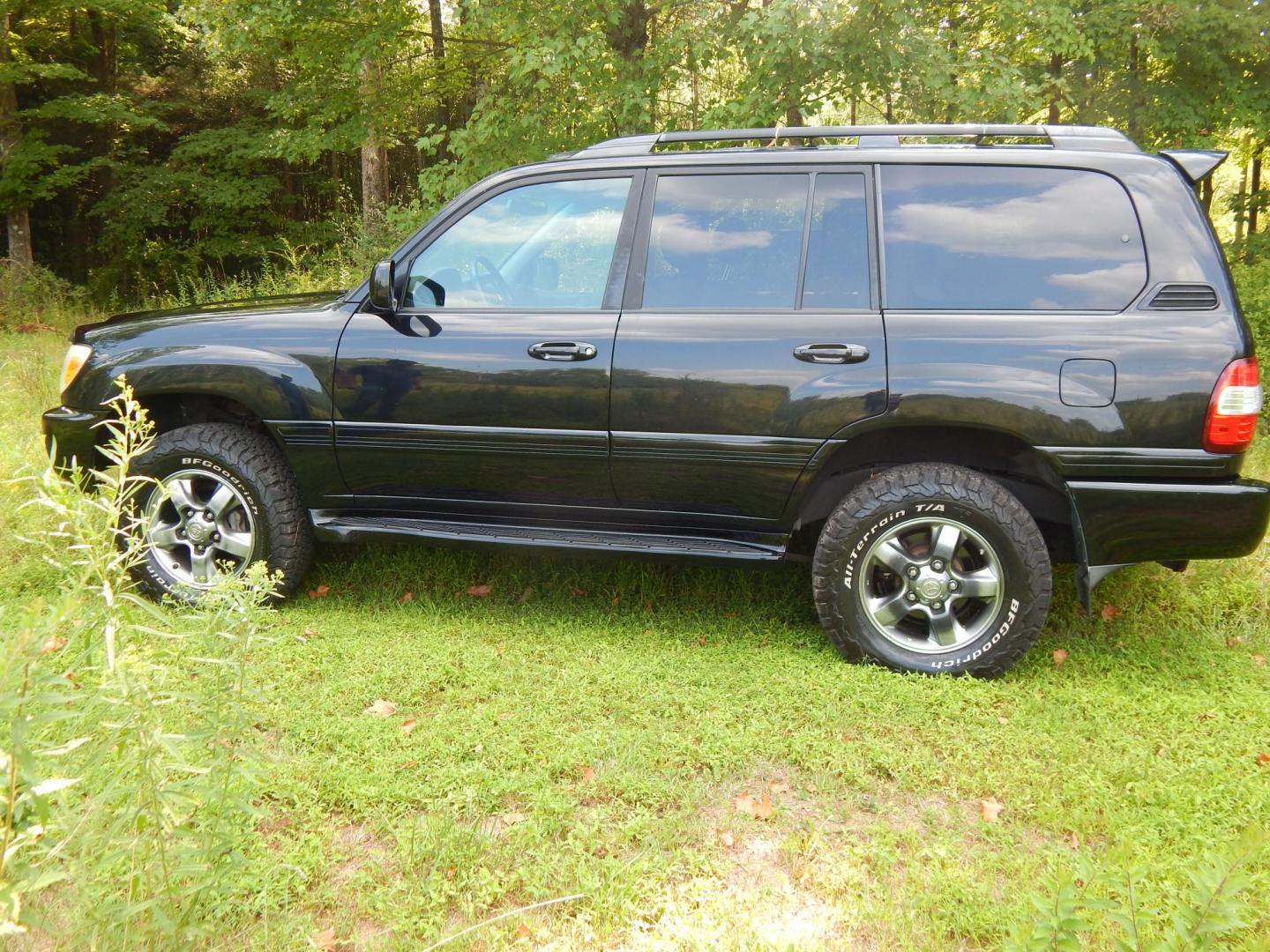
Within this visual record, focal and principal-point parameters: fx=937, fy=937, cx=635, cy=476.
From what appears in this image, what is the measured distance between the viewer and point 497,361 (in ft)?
12.7

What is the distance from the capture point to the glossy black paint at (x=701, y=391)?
3.35 m

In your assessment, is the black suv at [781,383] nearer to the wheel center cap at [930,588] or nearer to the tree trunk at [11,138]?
the wheel center cap at [930,588]

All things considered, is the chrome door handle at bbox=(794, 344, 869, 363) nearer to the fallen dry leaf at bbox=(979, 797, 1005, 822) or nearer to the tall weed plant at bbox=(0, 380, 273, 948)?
the fallen dry leaf at bbox=(979, 797, 1005, 822)

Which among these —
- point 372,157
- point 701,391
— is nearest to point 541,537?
point 701,391

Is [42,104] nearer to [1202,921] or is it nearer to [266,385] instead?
[266,385]

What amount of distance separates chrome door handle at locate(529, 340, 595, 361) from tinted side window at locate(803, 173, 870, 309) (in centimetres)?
88

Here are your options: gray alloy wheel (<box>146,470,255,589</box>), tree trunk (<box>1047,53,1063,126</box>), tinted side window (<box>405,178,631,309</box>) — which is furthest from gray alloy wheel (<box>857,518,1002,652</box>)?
tree trunk (<box>1047,53,1063,126</box>)

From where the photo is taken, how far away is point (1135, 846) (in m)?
2.62

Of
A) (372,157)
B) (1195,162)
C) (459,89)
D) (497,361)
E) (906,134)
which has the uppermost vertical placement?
(459,89)

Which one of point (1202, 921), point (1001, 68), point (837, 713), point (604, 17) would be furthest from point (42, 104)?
point (1202, 921)

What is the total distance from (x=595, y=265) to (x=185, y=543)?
225cm

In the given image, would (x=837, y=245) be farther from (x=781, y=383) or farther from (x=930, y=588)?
(x=930, y=588)

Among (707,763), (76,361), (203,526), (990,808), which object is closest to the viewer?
(990,808)

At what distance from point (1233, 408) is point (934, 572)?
1163 mm
